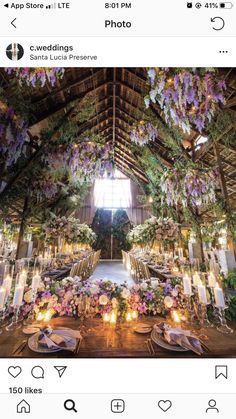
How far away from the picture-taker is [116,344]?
124cm

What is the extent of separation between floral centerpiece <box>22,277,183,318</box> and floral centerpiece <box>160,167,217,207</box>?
390cm

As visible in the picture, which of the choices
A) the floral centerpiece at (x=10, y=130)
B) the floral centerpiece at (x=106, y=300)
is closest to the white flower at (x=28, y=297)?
the floral centerpiece at (x=106, y=300)

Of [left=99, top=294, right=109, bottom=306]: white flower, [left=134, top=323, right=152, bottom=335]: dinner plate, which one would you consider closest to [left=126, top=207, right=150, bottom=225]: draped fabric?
[left=99, top=294, right=109, bottom=306]: white flower

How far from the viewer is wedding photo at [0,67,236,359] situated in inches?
53.9

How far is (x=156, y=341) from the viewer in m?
1.22

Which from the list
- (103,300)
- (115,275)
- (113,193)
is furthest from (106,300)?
(113,193)

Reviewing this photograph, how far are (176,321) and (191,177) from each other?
4.25 meters

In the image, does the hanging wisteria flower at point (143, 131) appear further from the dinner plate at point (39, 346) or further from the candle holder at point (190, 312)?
the dinner plate at point (39, 346)

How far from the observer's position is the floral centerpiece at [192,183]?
5.10m

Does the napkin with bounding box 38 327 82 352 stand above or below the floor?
above
